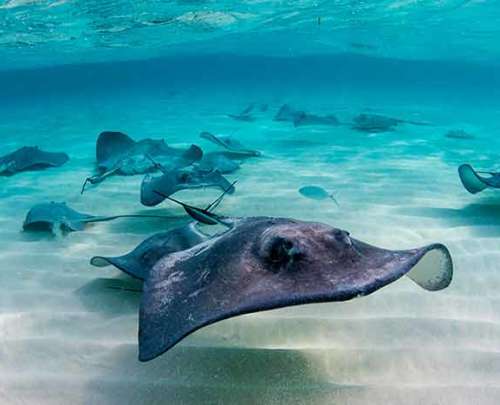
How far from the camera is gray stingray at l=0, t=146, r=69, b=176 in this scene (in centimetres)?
759

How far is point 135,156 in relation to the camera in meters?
6.79

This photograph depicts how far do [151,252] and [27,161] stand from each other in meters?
5.99

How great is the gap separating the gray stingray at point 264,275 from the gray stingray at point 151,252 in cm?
63

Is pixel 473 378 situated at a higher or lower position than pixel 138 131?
higher

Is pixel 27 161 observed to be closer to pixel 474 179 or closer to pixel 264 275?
pixel 474 179

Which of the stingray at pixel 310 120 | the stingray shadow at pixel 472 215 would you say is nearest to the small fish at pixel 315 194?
the stingray shadow at pixel 472 215

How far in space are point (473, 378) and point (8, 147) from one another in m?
12.8

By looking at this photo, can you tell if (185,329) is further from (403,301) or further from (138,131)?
(138,131)

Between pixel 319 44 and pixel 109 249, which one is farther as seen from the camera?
pixel 319 44

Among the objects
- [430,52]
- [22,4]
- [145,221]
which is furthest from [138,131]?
[430,52]

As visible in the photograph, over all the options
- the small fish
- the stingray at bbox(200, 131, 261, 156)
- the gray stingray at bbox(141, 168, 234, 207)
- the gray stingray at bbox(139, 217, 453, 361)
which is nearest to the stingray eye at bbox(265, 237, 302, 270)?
the gray stingray at bbox(139, 217, 453, 361)

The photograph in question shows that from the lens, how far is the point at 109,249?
160 inches

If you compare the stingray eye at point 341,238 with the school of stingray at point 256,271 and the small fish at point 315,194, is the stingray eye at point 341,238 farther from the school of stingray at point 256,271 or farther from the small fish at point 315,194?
the small fish at point 315,194

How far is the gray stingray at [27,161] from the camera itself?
7590 mm
